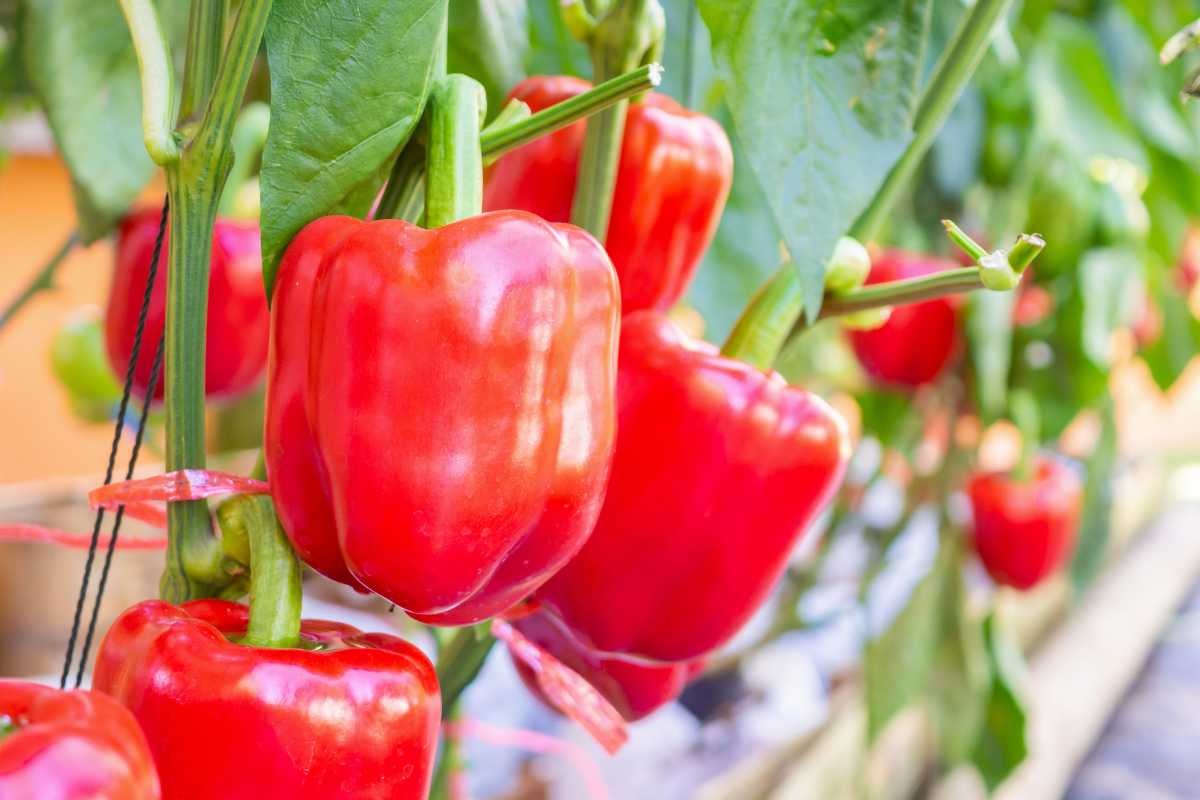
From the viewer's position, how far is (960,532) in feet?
3.74

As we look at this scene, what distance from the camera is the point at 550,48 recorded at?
47 cm

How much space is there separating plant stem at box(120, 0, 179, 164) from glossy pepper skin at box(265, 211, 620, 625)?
0.04 meters

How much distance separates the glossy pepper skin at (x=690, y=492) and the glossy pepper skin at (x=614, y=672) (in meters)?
0.05

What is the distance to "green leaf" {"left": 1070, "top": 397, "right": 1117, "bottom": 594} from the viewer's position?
1.20 meters

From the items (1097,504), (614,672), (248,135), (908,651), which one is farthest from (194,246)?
(1097,504)

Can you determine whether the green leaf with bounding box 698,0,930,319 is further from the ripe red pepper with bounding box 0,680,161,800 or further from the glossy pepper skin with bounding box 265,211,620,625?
the ripe red pepper with bounding box 0,680,161,800

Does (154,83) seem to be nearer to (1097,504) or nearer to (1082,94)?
(1082,94)

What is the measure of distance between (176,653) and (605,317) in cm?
12

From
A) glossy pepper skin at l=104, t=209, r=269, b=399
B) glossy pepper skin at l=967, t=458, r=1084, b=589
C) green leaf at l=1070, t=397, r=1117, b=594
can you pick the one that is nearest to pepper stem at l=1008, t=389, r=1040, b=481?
glossy pepper skin at l=967, t=458, r=1084, b=589

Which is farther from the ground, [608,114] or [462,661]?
[608,114]

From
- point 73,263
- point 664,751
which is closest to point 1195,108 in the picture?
point 664,751

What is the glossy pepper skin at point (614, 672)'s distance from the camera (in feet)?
1.42

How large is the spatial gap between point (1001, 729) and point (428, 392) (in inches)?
37.2

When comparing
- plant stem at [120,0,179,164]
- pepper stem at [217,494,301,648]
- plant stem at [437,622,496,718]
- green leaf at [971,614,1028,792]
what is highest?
A: plant stem at [120,0,179,164]
